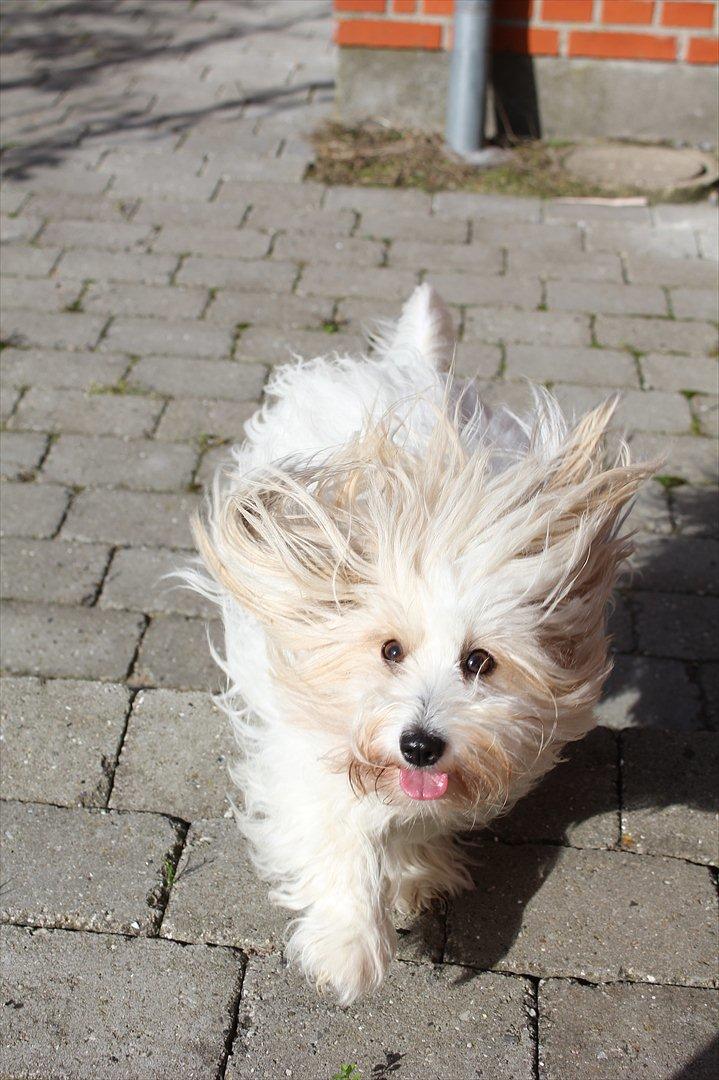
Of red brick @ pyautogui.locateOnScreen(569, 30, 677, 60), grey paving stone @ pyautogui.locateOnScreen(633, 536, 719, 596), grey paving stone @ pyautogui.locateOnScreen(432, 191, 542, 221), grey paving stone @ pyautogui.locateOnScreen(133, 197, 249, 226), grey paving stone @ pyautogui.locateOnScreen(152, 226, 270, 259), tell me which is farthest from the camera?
red brick @ pyautogui.locateOnScreen(569, 30, 677, 60)

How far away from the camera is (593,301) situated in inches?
207

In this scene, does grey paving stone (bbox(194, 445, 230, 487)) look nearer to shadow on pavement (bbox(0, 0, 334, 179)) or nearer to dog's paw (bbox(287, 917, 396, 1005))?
dog's paw (bbox(287, 917, 396, 1005))

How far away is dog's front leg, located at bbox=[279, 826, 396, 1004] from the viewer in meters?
2.52

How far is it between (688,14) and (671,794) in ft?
15.3

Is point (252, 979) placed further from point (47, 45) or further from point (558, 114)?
point (47, 45)

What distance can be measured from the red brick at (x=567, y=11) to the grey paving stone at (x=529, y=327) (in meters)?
2.07

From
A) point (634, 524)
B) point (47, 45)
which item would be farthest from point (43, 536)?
point (47, 45)

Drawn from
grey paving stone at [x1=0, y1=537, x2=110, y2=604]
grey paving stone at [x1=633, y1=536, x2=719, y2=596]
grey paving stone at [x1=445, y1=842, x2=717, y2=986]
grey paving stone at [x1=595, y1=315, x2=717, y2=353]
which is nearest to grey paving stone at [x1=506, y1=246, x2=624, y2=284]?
grey paving stone at [x1=595, y1=315, x2=717, y2=353]

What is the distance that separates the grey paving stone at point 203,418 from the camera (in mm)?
4348

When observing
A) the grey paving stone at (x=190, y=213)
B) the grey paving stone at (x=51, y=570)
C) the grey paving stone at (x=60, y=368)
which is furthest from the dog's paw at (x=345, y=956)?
the grey paving stone at (x=190, y=213)

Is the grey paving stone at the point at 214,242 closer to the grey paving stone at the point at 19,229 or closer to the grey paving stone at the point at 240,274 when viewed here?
the grey paving stone at the point at 240,274

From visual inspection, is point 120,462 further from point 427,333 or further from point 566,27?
point 566,27

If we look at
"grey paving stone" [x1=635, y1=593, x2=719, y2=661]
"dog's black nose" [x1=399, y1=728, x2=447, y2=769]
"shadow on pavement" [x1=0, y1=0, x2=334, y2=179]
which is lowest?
"grey paving stone" [x1=635, y1=593, x2=719, y2=661]

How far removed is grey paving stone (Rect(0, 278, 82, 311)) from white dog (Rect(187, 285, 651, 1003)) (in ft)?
8.99
